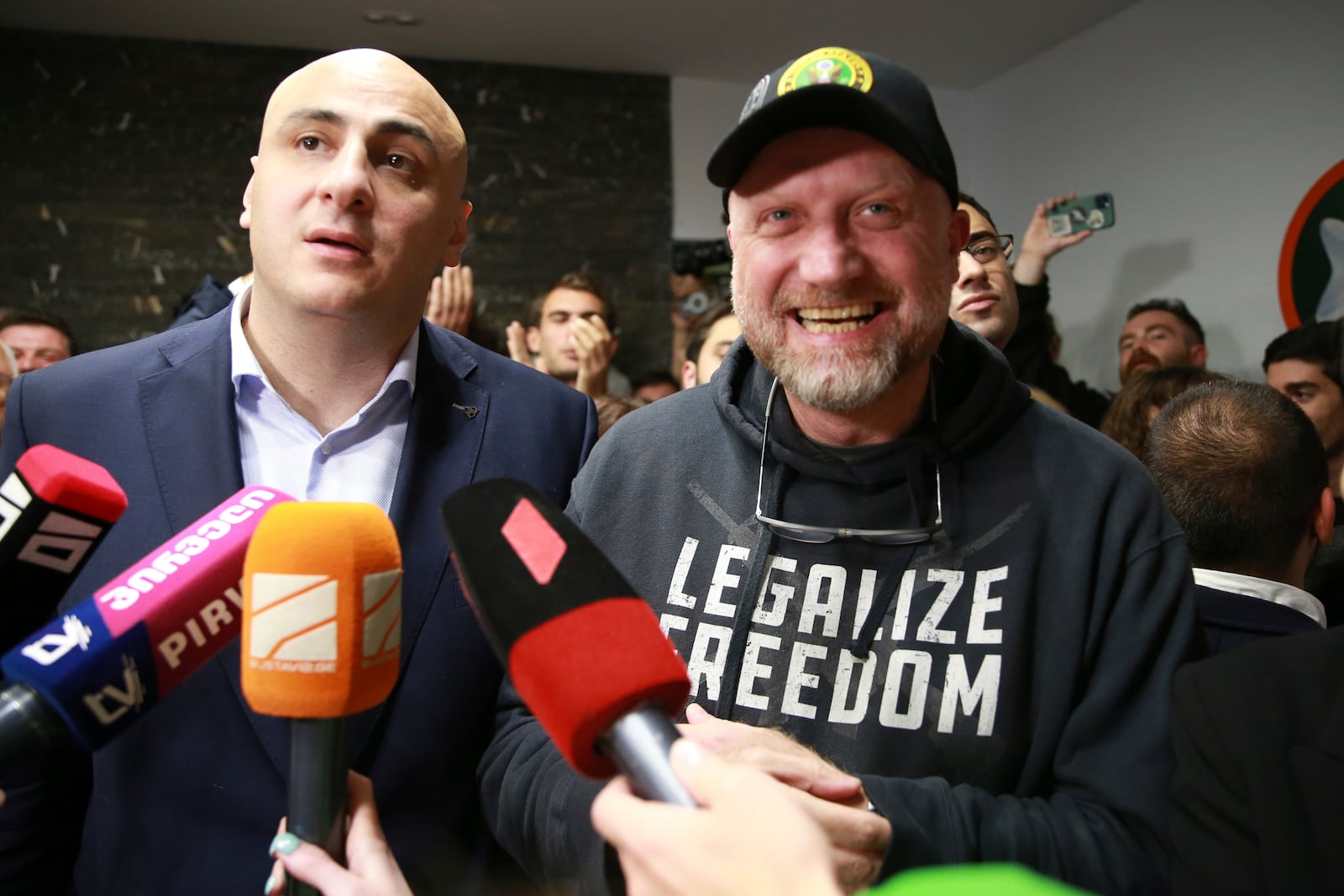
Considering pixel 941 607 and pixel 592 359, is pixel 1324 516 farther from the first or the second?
pixel 592 359

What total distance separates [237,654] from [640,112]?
196 inches

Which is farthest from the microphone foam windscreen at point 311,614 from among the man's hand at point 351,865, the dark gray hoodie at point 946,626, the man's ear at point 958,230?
the man's ear at point 958,230

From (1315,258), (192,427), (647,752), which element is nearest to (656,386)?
(1315,258)

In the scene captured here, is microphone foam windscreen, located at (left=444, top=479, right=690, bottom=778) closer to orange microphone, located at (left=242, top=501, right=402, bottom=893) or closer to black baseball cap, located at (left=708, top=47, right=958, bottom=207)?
orange microphone, located at (left=242, top=501, right=402, bottom=893)

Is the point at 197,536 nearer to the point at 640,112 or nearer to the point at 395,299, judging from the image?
the point at 395,299

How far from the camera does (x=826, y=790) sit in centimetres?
86

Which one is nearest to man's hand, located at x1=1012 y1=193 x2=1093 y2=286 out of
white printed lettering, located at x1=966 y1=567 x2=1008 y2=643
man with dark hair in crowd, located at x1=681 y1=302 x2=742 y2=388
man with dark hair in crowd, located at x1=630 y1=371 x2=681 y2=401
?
man with dark hair in crowd, located at x1=681 y1=302 x2=742 y2=388

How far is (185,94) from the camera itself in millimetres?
5035

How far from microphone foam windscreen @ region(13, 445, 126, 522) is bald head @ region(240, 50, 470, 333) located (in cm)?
42

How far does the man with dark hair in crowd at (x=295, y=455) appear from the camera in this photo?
113cm

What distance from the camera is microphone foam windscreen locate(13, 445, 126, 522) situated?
2.47ft

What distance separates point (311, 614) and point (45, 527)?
233 mm

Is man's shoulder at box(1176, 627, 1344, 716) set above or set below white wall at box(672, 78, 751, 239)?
below

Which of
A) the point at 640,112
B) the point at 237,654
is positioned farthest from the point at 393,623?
the point at 640,112
